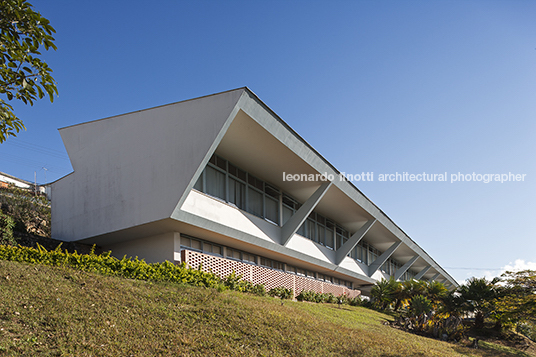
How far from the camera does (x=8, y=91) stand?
18.2 ft

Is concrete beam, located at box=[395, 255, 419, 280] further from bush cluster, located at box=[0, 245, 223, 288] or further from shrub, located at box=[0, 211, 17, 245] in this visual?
shrub, located at box=[0, 211, 17, 245]

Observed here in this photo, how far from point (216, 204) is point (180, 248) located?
87.1 inches

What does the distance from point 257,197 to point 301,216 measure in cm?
237

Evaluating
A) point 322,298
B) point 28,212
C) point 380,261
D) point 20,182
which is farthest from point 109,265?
point 380,261

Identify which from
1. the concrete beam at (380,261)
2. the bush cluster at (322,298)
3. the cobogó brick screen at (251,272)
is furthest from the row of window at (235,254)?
the concrete beam at (380,261)

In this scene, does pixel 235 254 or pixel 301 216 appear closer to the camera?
pixel 235 254

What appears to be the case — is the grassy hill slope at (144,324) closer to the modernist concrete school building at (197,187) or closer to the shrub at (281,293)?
the modernist concrete school building at (197,187)

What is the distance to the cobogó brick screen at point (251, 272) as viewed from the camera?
16.1 m

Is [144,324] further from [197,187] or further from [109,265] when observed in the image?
[197,187]

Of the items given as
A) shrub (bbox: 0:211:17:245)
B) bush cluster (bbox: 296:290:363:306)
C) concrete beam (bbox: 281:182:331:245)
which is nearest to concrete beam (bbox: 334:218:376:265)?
bush cluster (bbox: 296:290:363:306)

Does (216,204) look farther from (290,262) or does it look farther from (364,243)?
(364,243)

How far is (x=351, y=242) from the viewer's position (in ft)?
87.7

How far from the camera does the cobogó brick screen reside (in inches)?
634

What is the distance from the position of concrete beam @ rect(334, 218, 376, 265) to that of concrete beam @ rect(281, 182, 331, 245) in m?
7.01
